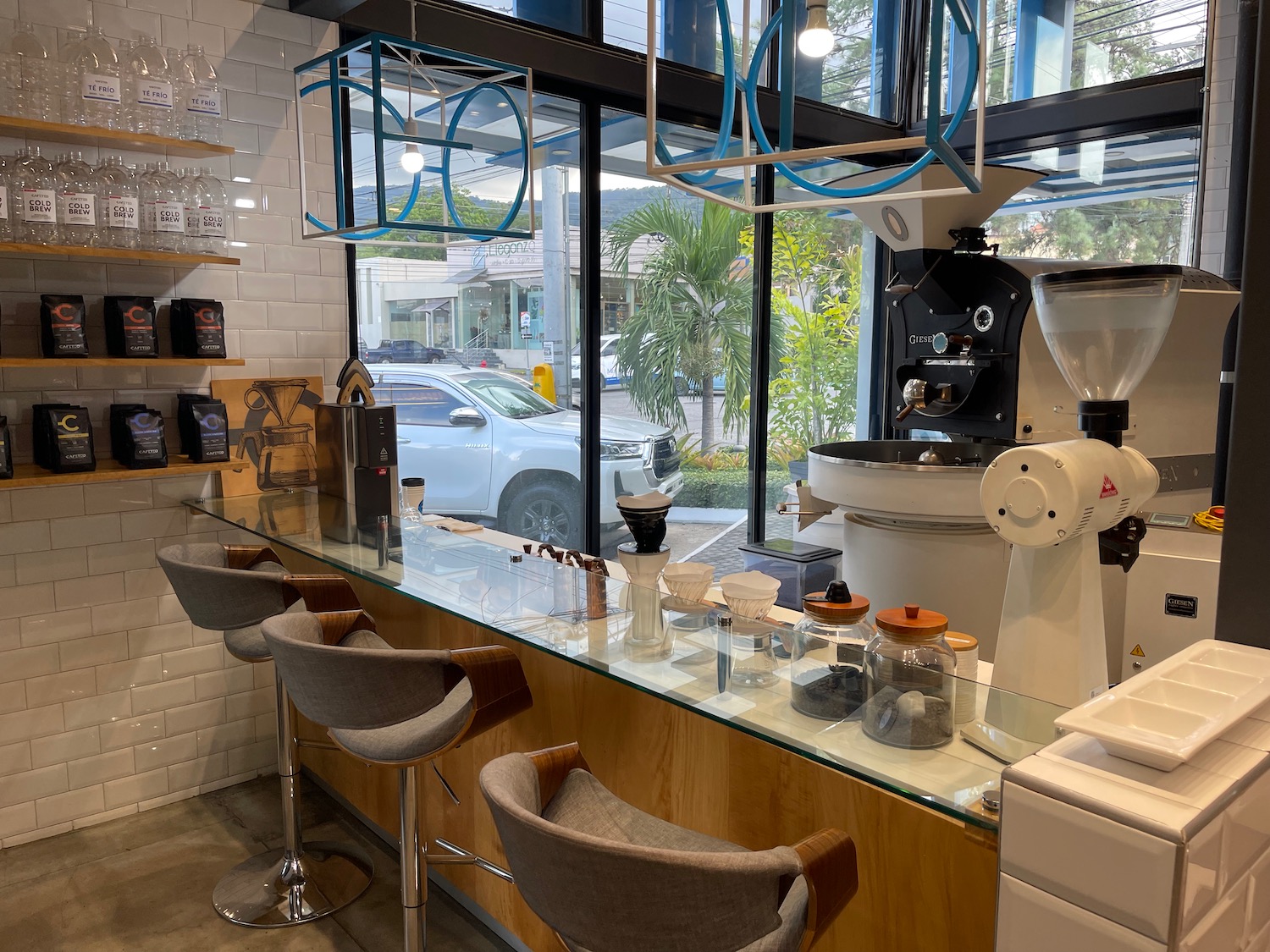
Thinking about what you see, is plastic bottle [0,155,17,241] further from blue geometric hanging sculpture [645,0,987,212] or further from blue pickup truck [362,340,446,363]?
blue geometric hanging sculpture [645,0,987,212]

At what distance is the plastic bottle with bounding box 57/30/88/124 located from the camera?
2.86 meters

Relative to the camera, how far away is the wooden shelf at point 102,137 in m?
2.74

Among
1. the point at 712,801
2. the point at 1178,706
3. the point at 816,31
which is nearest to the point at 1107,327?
the point at 1178,706

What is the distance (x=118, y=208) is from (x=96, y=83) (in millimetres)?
355

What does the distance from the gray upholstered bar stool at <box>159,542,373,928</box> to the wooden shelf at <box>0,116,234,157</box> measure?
1.25 metres

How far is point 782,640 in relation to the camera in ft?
5.60

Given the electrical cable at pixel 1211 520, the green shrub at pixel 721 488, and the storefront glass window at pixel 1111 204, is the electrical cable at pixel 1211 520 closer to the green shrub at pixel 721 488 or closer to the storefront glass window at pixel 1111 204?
the storefront glass window at pixel 1111 204

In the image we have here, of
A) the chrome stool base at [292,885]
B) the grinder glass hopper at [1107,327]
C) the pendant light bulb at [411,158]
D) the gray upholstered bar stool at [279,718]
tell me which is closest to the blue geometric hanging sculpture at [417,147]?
the pendant light bulb at [411,158]

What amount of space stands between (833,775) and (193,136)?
2842mm

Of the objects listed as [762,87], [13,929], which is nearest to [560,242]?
[762,87]

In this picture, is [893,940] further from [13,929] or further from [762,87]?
[762,87]

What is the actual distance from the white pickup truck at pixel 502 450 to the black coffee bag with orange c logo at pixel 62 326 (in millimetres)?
1163

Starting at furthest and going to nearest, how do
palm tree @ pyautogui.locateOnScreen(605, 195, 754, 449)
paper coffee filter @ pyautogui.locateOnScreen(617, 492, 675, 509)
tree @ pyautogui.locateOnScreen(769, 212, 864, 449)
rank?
tree @ pyautogui.locateOnScreen(769, 212, 864, 449)
palm tree @ pyautogui.locateOnScreen(605, 195, 754, 449)
paper coffee filter @ pyautogui.locateOnScreen(617, 492, 675, 509)

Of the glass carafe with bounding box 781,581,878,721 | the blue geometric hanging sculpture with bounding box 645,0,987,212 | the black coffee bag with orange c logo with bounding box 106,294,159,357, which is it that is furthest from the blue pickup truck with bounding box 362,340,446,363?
the glass carafe with bounding box 781,581,878,721
